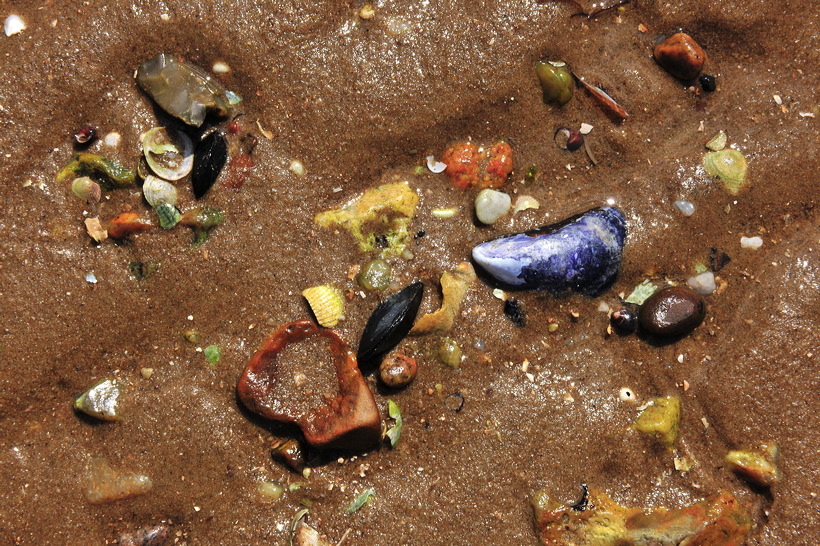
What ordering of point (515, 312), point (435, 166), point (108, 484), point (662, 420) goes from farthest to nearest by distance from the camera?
point (435, 166), point (515, 312), point (662, 420), point (108, 484)

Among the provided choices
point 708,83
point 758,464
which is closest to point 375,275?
point 708,83

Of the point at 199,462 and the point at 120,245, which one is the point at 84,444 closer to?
the point at 199,462

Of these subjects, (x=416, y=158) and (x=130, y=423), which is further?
(x=416, y=158)

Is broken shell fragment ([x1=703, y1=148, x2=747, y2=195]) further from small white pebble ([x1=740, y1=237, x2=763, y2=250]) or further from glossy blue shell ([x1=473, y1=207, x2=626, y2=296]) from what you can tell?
glossy blue shell ([x1=473, y1=207, x2=626, y2=296])

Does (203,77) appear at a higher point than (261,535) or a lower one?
higher

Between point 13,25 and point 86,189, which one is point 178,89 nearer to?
point 86,189

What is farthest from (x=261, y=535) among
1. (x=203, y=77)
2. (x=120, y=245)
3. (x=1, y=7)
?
(x=1, y=7)
